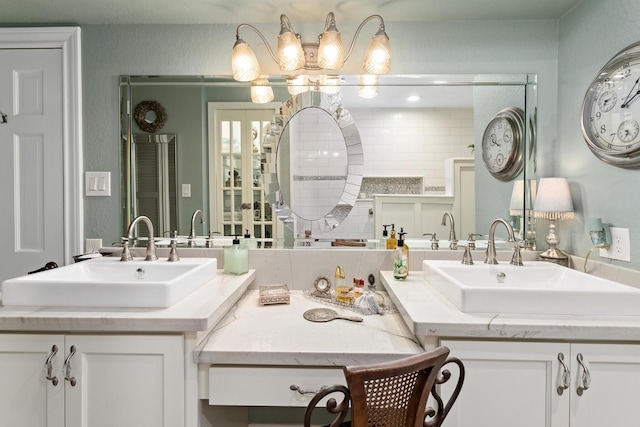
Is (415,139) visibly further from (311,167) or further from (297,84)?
(297,84)

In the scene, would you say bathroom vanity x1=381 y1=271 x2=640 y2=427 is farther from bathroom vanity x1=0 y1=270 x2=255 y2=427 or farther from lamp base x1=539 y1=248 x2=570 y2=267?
bathroom vanity x1=0 y1=270 x2=255 y2=427

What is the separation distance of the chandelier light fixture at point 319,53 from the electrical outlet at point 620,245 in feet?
3.79

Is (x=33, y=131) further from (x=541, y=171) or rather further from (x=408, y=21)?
(x=541, y=171)

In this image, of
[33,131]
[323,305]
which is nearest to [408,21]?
[323,305]

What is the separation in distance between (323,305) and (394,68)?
1.19m

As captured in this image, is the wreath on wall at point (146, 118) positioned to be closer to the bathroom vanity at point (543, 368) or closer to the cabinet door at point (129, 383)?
the cabinet door at point (129, 383)

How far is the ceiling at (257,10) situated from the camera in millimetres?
1665

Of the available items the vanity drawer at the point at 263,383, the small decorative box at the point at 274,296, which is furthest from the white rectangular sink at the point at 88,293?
the small decorative box at the point at 274,296

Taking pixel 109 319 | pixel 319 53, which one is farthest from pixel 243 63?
pixel 109 319

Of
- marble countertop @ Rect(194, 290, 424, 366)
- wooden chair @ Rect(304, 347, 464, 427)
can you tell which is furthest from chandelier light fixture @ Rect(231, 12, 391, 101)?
wooden chair @ Rect(304, 347, 464, 427)

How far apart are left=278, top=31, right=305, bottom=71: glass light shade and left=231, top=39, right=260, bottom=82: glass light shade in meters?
0.13

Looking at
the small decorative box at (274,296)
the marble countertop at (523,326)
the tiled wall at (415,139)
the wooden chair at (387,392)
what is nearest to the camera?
the wooden chair at (387,392)

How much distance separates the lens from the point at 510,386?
110 centimetres

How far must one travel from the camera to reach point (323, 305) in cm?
160
